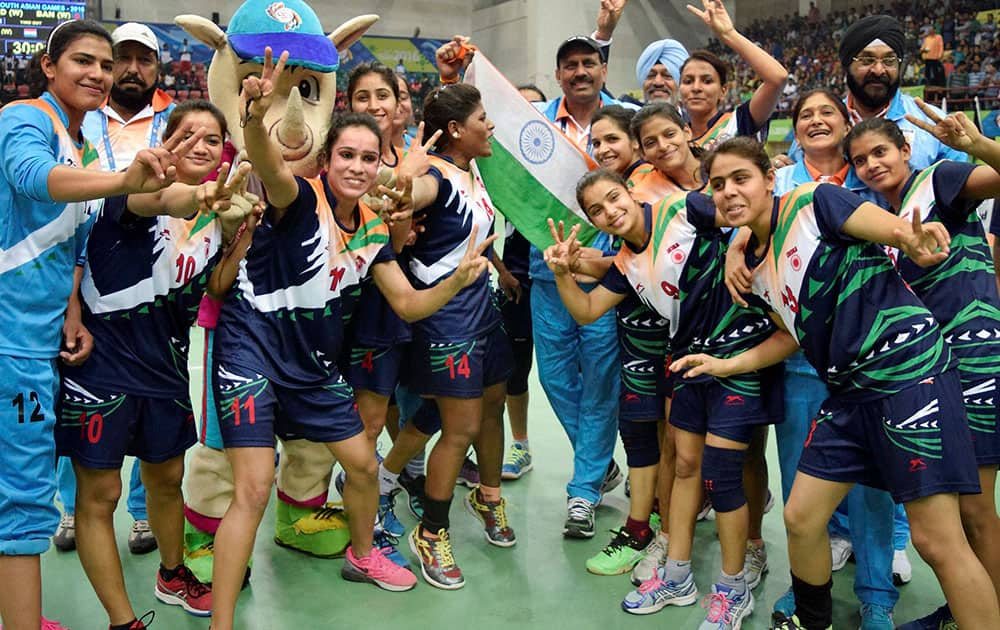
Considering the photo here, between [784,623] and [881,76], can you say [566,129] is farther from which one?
[784,623]

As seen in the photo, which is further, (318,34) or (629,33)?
(629,33)

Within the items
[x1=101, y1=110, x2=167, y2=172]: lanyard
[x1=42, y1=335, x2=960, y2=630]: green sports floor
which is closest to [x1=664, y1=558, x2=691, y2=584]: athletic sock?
[x1=42, y1=335, x2=960, y2=630]: green sports floor

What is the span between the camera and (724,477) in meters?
3.22

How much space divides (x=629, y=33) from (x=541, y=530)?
70.8 ft

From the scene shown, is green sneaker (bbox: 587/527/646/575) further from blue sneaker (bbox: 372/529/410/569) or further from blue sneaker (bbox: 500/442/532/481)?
blue sneaker (bbox: 500/442/532/481)

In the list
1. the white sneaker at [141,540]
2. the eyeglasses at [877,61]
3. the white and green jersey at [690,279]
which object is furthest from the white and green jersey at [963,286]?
the white sneaker at [141,540]

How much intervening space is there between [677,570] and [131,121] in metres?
2.91

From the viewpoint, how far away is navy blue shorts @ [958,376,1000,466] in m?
2.84

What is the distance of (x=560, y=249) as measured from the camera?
345 cm

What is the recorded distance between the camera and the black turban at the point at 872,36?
3.68m

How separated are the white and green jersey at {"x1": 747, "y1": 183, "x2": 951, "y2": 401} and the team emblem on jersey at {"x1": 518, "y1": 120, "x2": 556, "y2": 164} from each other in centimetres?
153

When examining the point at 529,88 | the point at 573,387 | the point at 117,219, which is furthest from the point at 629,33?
the point at 117,219

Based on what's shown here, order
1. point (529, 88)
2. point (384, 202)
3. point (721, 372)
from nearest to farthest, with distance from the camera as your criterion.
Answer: point (721, 372), point (384, 202), point (529, 88)

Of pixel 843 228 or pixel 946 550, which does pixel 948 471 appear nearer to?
pixel 946 550
